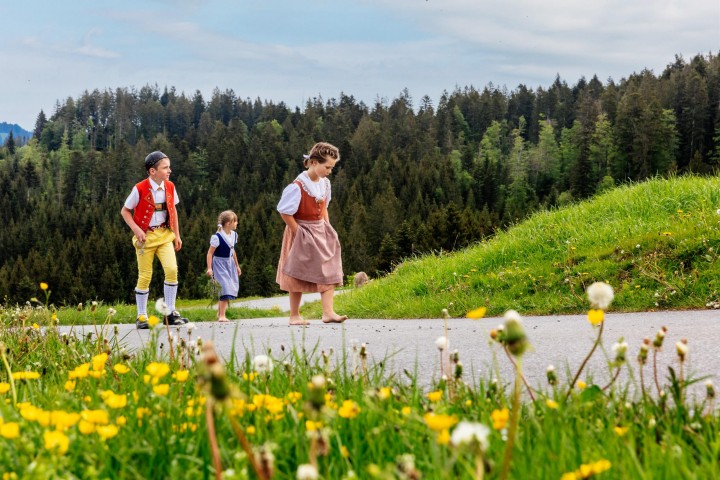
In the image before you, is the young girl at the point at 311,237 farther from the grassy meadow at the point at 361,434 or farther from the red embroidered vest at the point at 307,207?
the grassy meadow at the point at 361,434

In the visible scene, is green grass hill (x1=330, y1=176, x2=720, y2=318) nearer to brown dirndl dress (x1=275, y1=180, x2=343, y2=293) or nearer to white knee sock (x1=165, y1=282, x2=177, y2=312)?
brown dirndl dress (x1=275, y1=180, x2=343, y2=293)

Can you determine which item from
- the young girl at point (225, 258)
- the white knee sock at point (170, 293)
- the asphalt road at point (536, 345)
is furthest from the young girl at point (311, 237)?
the young girl at point (225, 258)

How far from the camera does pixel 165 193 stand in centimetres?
A: 889

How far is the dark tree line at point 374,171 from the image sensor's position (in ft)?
301

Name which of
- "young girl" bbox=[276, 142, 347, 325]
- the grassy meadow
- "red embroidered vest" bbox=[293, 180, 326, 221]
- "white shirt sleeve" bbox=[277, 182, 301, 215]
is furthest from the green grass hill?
the grassy meadow

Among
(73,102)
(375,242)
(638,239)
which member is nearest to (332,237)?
(638,239)

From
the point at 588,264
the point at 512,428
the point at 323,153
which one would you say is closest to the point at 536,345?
the point at 512,428

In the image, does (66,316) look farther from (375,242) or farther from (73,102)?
(73,102)

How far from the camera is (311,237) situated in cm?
811

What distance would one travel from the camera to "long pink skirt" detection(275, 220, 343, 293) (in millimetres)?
8094

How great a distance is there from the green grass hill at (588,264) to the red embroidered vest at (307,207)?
8.08 feet

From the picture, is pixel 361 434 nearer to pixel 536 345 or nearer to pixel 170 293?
pixel 536 345

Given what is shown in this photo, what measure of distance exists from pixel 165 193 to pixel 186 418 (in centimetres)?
680

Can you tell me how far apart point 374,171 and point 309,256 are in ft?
381
